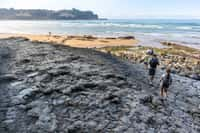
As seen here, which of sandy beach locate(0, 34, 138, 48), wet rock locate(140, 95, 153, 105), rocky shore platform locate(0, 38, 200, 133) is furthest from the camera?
sandy beach locate(0, 34, 138, 48)

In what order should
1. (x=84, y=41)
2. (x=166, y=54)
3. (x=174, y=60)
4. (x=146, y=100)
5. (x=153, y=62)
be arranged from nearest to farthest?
(x=146, y=100)
(x=153, y=62)
(x=174, y=60)
(x=166, y=54)
(x=84, y=41)

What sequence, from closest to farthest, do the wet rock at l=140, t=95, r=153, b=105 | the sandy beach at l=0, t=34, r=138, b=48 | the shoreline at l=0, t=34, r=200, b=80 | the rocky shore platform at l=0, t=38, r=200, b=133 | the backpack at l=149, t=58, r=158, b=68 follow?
the rocky shore platform at l=0, t=38, r=200, b=133
the wet rock at l=140, t=95, r=153, b=105
the backpack at l=149, t=58, r=158, b=68
the shoreline at l=0, t=34, r=200, b=80
the sandy beach at l=0, t=34, r=138, b=48

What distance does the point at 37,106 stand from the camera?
48.7ft

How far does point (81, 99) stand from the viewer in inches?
609

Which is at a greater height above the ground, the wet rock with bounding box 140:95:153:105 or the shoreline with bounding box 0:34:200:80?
the wet rock with bounding box 140:95:153:105

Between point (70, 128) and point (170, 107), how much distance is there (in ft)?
18.0

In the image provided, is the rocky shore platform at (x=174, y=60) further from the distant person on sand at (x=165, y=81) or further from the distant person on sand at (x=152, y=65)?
the distant person on sand at (x=165, y=81)

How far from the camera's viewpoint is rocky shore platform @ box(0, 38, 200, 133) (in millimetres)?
13812

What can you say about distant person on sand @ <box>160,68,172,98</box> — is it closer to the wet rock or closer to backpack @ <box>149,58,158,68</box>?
the wet rock

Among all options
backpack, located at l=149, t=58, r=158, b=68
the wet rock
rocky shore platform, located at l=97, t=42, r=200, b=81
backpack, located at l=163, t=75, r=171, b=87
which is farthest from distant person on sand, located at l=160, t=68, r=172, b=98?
rocky shore platform, located at l=97, t=42, r=200, b=81

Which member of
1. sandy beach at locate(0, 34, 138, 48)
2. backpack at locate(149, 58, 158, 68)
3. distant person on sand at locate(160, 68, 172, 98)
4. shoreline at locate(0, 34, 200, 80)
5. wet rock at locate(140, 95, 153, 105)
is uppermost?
backpack at locate(149, 58, 158, 68)

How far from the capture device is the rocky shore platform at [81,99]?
13812 mm

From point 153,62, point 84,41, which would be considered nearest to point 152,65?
point 153,62

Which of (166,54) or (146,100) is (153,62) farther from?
(166,54)
